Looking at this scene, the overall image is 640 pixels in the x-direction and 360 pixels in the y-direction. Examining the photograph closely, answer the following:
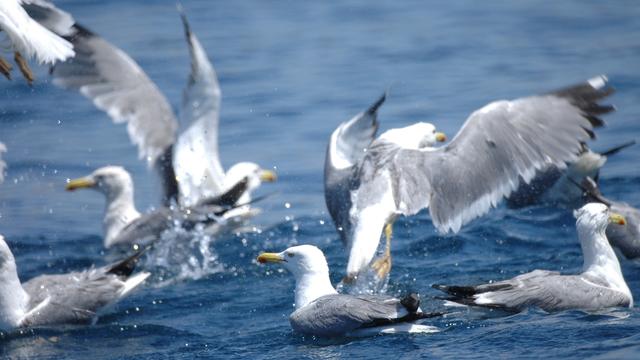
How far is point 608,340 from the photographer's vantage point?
22.4 feet

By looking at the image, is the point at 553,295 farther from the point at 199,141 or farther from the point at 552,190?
the point at 199,141

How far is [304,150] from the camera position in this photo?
12680 millimetres

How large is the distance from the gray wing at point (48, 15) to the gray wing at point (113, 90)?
1.24 meters

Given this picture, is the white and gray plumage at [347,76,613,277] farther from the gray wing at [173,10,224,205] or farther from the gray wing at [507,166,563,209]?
the gray wing at [173,10,224,205]

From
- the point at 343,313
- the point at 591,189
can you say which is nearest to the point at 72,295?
the point at 343,313

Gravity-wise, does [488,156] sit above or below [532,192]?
above

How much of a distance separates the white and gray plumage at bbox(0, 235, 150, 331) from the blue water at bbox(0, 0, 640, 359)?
0.10 m

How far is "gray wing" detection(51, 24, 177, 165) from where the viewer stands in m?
11.1

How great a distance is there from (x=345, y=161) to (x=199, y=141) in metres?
1.87

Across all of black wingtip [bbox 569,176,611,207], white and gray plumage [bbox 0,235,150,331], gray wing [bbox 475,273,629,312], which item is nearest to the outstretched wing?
white and gray plumage [bbox 0,235,150,331]

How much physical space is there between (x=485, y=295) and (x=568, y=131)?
1.92 metres

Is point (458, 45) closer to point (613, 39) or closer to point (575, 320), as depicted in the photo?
point (613, 39)

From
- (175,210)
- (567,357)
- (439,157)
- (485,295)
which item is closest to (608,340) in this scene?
(567,357)

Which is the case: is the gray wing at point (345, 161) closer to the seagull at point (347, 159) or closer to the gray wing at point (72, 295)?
the seagull at point (347, 159)
